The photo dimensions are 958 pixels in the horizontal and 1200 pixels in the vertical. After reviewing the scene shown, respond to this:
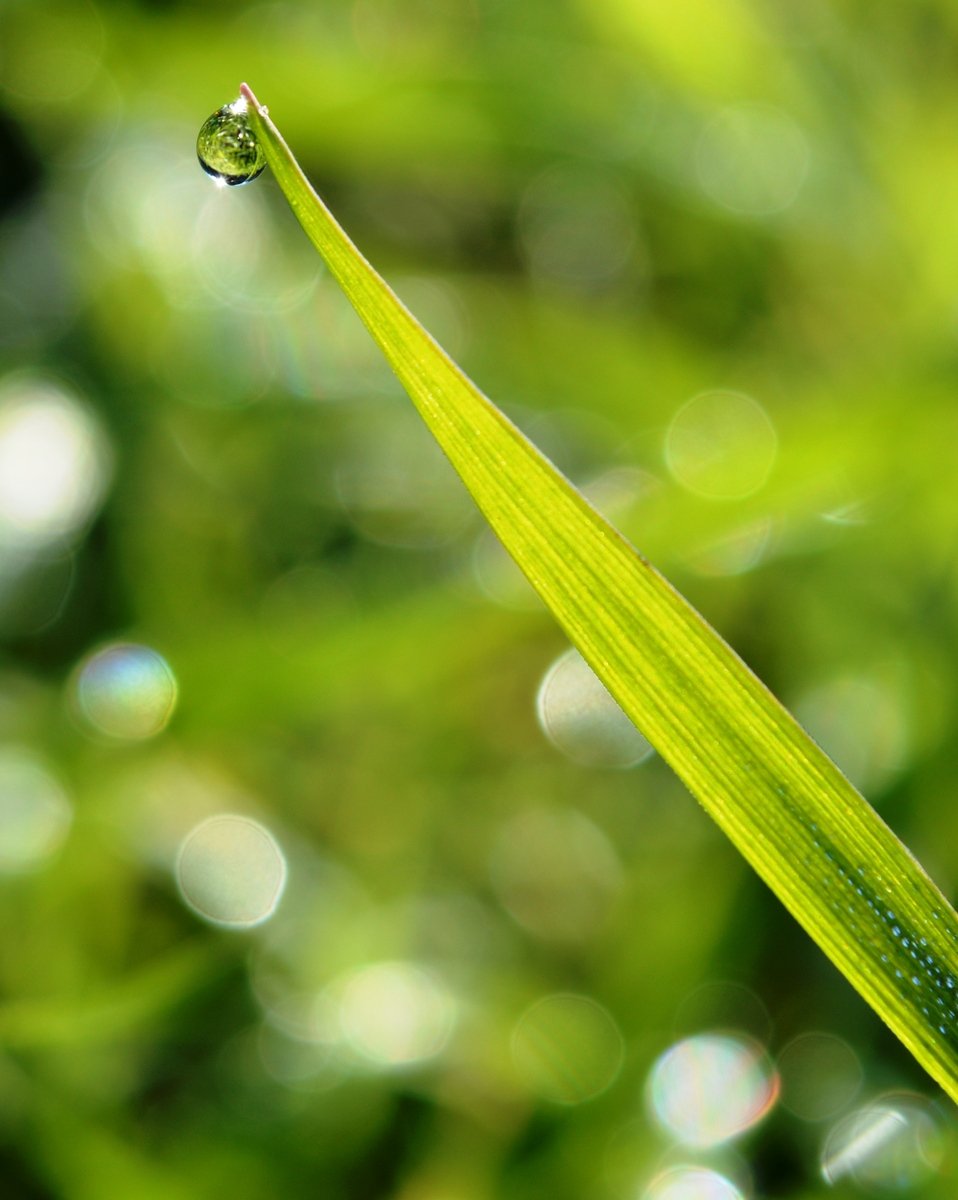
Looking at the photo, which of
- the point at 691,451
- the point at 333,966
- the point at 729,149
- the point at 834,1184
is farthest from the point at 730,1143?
the point at 729,149

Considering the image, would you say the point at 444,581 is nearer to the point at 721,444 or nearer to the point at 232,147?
the point at 721,444

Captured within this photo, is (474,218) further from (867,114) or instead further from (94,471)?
(94,471)

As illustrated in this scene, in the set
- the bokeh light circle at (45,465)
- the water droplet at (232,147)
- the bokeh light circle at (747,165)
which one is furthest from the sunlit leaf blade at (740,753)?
the bokeh light circle at (747,165)

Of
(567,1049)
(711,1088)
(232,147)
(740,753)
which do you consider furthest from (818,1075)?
(232,147)

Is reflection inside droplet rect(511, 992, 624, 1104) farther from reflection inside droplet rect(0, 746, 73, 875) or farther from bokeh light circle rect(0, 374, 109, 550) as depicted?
bokeh light circle rect(0, 374, 109, 550)

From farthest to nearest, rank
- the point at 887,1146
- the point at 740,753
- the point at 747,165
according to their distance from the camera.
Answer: the point at 747,165 → the point at 887,1146 → the point at 740,753

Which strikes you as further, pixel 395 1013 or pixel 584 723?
pixel 584 723

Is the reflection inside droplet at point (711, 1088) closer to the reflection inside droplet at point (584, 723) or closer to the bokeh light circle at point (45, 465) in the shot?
the reflection inside droplet at point (584, 723)
